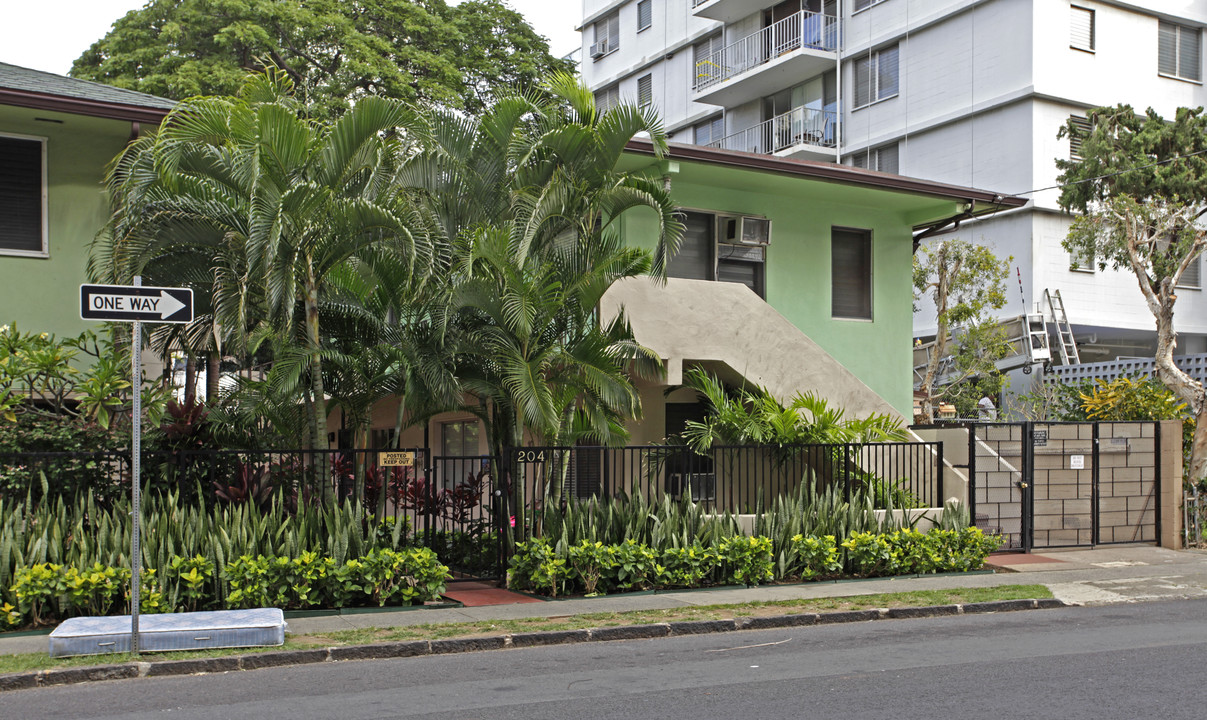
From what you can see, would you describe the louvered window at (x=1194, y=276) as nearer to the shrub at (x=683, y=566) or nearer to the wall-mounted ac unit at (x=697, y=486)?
the wall-mounted ac unit at (x=697, y=486)

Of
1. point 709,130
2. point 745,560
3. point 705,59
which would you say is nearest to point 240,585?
point 745,560

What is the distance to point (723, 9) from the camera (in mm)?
38062

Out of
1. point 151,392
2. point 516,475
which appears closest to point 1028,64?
point 516,475

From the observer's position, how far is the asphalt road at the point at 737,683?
7066mm

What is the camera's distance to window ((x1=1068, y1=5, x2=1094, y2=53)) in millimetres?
30719

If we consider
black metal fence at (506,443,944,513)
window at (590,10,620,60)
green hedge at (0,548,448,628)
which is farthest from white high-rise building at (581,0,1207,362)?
green hedge at (0,548,448,628)

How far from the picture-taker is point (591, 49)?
160ft

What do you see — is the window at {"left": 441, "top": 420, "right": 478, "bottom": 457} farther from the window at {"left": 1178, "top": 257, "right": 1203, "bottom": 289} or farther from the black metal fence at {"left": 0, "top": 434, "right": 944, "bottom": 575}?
the window at {"left": 1178, "top": 257, "right": 1203, "bottom": 289}

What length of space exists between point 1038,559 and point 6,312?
13933 millimetres

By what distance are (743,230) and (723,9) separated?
22.5 meters

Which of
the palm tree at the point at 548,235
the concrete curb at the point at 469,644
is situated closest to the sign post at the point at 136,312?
the concrete curb at the point at 469,644

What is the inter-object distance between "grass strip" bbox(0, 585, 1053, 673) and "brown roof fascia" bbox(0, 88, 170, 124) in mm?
7117

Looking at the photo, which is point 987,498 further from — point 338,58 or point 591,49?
point 591,49

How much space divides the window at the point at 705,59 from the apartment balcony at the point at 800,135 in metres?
2.92
